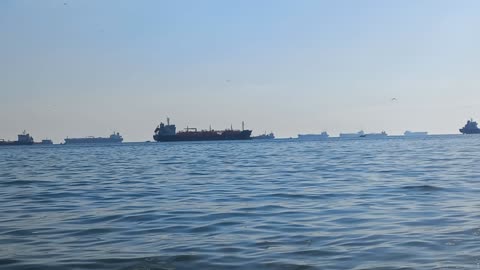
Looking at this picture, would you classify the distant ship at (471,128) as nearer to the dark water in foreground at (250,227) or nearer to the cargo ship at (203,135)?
the cargo ship at (203,135)

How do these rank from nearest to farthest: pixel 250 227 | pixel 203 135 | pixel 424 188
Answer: pixel 250 227 → pixel 424 188 → pixel 203 135

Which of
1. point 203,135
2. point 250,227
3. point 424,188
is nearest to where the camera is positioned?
point 250,227

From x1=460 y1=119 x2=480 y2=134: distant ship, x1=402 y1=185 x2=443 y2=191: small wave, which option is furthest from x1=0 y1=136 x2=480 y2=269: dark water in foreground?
x1=460 y1=119 x2=480 y2=134: distant ship

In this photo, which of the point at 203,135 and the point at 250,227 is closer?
the point at 250,227

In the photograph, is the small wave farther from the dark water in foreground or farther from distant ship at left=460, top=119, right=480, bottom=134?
distant ship at left=460, top=119, right=480, bottom=134

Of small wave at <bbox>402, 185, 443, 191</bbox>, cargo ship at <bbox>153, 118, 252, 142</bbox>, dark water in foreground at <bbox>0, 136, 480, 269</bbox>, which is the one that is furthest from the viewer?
cargo ship at <bbox>153, 118, 252, 142</bbox>

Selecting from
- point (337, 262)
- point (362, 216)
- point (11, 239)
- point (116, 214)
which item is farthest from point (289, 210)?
point (11, 239)

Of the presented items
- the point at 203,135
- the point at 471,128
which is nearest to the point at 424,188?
the point at 203,135

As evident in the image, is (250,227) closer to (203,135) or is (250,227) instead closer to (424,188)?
(424,188)

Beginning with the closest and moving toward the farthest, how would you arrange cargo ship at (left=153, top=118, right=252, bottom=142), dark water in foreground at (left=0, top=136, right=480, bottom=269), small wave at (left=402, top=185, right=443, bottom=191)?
1. dark water in foreground at (left=0, top=136, right=480, bottom=269)
2. small wave at (left=402, top=185, right=443, bottom=191)
3. cargo ship at (left=153, top=118, right=252, bottom=142)

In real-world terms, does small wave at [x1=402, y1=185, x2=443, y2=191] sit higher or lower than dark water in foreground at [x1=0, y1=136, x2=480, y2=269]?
higher

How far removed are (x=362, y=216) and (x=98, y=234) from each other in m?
4.69

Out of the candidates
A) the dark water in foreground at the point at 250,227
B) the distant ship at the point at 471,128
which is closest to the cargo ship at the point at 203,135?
the distant ship at the point at 471,128

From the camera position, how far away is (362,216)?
1011 centimetres
